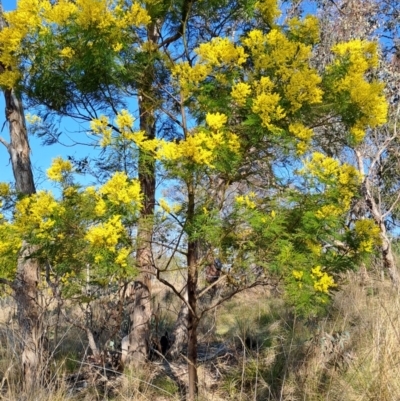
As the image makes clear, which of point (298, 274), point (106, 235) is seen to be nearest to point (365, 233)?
point (298, 274)

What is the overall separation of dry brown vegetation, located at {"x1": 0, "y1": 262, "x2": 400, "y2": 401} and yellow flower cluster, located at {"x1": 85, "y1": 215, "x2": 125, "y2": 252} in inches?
36.5

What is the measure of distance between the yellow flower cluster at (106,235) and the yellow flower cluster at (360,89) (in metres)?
1.76

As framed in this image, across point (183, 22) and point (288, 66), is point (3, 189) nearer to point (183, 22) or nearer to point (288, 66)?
point (183, 22)

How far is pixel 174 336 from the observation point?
6.46m

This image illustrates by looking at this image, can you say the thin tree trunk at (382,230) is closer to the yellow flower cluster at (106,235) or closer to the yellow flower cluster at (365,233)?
the yellow flower cluster at (365,233)

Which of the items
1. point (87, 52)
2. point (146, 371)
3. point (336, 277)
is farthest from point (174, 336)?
point (87, 52)

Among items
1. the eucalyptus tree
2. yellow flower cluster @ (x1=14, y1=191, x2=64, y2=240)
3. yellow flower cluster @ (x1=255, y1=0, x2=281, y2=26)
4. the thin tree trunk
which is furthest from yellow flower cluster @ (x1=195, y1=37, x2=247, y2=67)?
the thin tree trunk

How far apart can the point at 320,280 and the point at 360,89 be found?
4.21 ft

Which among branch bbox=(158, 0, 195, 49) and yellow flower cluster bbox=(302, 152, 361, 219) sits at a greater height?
branch bbox=(158, 0, 195, 49)

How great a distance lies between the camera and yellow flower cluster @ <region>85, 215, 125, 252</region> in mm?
2790

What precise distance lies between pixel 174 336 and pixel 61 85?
376 centimetres

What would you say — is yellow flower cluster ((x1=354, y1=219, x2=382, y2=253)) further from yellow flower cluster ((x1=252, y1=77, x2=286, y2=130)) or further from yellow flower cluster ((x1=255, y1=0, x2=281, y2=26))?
yellow flower cluster ((x1=255, y1=0, x2=281, y2=26))

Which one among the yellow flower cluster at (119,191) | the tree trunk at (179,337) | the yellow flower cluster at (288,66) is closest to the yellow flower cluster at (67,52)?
the yellow flower cluster at (119,191)

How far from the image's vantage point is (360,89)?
3309mm
